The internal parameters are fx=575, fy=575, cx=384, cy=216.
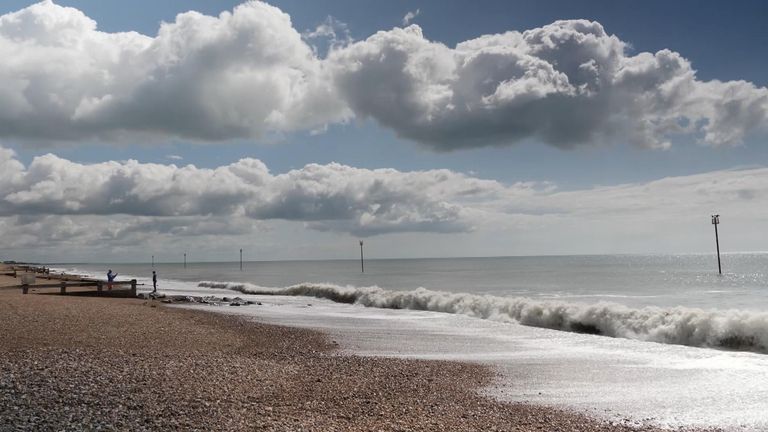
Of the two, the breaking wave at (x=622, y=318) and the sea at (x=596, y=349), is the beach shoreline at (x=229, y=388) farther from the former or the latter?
the breaking wave at (x=622, y=318)

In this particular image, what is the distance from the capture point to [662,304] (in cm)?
4028

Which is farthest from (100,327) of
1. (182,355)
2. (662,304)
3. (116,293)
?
(662,304)

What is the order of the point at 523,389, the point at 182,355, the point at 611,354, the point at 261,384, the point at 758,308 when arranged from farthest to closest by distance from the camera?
the point at 758,308, the point at 611,354, the point at 182,355, the point at 523,389, the point at 261,384

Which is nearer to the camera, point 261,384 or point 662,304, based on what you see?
point 261,384

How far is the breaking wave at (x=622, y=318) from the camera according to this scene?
21469 mm

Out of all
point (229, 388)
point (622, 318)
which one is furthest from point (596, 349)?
point (229, 388)

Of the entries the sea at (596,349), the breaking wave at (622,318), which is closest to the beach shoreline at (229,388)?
the sea at (596,349)

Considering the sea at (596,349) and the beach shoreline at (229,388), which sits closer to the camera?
the beach shoreline at (229,388)

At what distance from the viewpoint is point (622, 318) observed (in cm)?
2592

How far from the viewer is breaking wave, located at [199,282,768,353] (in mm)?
21469

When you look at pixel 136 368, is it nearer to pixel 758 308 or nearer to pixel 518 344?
pixel 518 344

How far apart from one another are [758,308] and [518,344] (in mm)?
23642

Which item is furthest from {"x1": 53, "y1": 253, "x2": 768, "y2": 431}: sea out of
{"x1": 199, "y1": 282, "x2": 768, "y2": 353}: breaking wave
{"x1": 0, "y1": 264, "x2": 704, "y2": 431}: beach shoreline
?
{"x1": 0, "y1": 264, "x2": 704, "y2": 431}: beach shoreline

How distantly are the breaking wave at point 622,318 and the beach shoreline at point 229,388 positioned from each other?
11240 mm
